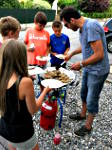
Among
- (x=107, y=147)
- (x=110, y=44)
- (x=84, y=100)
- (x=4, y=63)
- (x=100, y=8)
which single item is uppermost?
(x=4, y=63)

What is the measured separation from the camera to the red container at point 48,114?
3930 mm

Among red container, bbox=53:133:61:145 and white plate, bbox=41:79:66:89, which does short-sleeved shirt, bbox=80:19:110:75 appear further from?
red container, bbox=53:133:61:145

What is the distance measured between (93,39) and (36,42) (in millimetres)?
1750

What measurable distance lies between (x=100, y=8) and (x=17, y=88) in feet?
93.7

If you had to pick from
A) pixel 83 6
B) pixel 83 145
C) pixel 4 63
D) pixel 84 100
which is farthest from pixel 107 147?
pixel 83 6

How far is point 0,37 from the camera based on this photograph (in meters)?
3.56

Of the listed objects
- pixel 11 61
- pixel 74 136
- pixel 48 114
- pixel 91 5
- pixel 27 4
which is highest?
pixel 11 61

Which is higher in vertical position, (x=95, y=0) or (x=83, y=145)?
(x=83, y=145)

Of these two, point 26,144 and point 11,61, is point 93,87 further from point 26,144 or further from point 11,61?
point 11,61

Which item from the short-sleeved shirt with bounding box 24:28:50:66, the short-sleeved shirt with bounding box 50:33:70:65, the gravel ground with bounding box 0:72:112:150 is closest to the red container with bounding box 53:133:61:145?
the gravel ground with bounding box 0:72:112:150

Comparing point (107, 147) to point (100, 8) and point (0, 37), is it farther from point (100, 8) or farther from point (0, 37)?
point (100, 8)

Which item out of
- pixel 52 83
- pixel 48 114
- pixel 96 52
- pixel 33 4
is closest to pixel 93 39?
pixel 96 52

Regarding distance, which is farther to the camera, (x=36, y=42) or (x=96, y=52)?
(x=36, y=42)

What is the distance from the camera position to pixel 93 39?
309 centimetres
